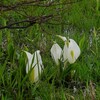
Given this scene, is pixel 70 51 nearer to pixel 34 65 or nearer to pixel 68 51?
pixel 68 51

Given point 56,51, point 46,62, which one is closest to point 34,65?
point 56,51

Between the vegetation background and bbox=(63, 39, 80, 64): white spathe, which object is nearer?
the vegetation background

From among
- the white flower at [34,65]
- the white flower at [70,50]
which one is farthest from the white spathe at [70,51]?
the white flower at [34,65]

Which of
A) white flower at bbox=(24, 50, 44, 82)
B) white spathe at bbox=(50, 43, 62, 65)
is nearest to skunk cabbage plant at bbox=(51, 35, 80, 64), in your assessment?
white spathe at bbox=(50, 43, 62, 65)

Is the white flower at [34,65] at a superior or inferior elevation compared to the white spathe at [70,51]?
inferior

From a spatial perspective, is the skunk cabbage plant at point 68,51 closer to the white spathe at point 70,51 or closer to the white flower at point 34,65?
the white spathe at point 70,51

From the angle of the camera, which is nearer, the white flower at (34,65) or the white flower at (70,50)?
the white flower at (34,65)

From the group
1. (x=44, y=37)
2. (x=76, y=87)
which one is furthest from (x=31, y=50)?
(x=76, y=87)

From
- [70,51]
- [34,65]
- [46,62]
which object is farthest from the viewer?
[46,62]

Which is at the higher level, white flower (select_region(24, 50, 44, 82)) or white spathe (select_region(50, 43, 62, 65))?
white spathe (select_region(50, 43, 62, 65))

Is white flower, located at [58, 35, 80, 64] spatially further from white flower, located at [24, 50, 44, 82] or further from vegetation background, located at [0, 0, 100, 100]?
white flower, located at [24, 50, 44, 82]

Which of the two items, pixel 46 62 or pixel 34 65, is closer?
pixel 34 65

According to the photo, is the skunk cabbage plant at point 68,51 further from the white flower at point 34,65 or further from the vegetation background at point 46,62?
the white flower at point 34,65

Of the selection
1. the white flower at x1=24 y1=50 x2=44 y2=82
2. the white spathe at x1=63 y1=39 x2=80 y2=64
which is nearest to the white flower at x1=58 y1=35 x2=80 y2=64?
the white spathe at x1=63 y1=39 x2=80 y2=64
